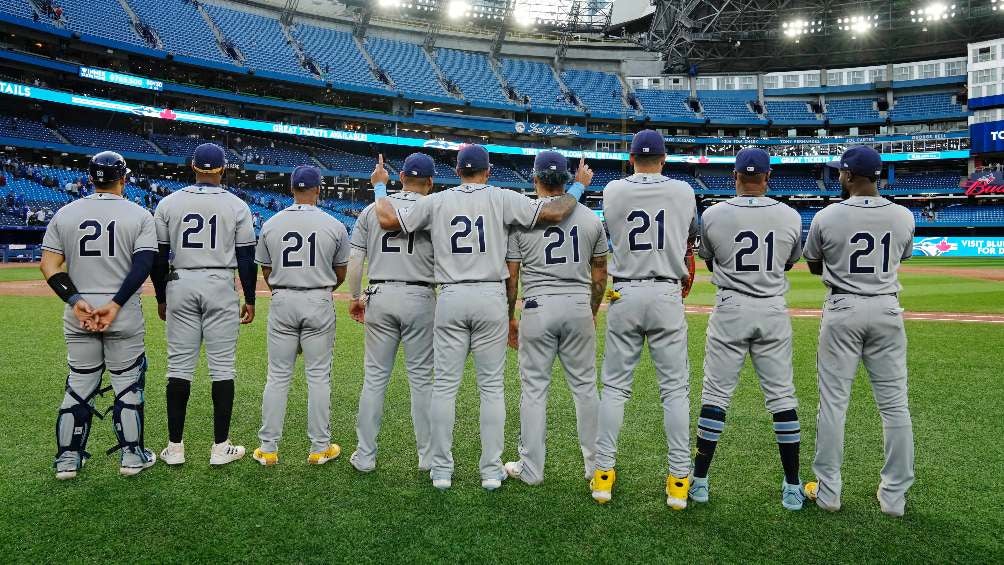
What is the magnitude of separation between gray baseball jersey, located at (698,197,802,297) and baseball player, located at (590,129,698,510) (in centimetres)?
22

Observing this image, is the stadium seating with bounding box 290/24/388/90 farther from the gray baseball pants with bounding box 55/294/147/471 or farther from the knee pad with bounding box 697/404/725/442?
the knee pad with bounding box 697/404/725/442

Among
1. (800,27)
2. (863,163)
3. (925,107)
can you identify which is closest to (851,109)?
(925,107)

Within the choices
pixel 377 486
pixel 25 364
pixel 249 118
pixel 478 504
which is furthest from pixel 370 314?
pixel 249 118

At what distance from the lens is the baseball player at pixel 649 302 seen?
3902 mm

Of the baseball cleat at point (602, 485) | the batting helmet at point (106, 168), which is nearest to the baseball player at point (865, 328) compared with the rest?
the baseball cleat at point (602, 485)

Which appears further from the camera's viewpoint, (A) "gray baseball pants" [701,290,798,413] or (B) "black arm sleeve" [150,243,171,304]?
(B) "black arm sleeve" [150,243,171,304]

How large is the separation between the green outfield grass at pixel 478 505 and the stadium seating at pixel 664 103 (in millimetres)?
51607

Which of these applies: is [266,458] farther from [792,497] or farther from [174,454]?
[792,497]

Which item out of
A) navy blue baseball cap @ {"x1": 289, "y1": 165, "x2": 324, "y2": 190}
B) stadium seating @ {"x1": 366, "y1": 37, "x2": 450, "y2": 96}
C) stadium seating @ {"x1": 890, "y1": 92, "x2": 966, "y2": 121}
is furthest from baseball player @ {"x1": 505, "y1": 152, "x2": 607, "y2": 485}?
stadium seating @ {"x1": 890, "y1": 92, "x2": 966, "y2": 121}

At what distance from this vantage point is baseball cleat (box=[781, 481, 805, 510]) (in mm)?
3801

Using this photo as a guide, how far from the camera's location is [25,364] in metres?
7.67

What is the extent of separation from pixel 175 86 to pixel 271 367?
131 ft

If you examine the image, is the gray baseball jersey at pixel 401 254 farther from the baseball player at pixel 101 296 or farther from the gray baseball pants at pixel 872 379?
the gray baseball pants at pixel 872 379

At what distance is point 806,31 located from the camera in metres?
49.7
